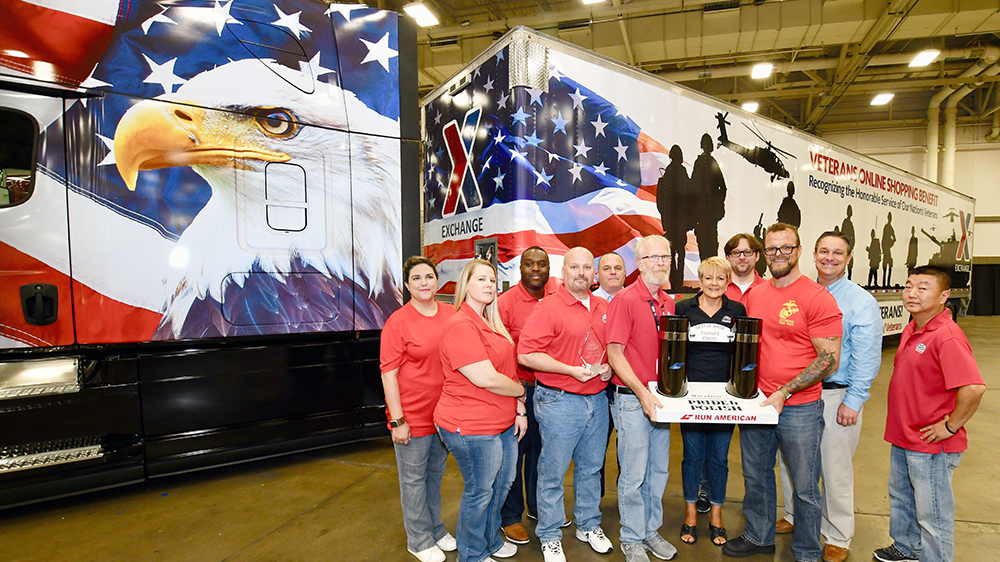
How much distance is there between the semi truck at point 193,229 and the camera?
319 centimetres

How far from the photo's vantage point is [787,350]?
2.64m

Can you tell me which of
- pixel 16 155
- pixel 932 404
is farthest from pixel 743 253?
pixel 16 155

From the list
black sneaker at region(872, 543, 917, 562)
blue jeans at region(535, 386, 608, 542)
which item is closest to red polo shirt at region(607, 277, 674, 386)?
blue jeans at region(535, 386, 608, 542)

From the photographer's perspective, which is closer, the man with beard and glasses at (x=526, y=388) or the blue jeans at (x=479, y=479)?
the blue jeans at (x=479, y=479)

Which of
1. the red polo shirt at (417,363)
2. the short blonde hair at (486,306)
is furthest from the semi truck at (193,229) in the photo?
the short blonde hair at (486,306)

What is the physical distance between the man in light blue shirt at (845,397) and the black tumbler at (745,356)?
0.64 metres

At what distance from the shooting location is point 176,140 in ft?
11.5

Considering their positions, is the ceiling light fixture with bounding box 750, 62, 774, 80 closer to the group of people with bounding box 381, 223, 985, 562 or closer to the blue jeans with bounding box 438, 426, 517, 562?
the group of people with bounding box 381, 223, 985, 562

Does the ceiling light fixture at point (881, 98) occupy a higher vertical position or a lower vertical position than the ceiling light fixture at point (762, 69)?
higher

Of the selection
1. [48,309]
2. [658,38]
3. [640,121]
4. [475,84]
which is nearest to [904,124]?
[658,38]

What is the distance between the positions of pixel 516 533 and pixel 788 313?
202 centimetres

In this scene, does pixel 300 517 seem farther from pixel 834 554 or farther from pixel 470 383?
pixel 834 554

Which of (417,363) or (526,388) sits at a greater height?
(417,363)

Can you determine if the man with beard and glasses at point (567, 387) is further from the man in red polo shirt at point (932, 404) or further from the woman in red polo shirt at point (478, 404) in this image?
the man in red polo shirt at point (932, 404)
